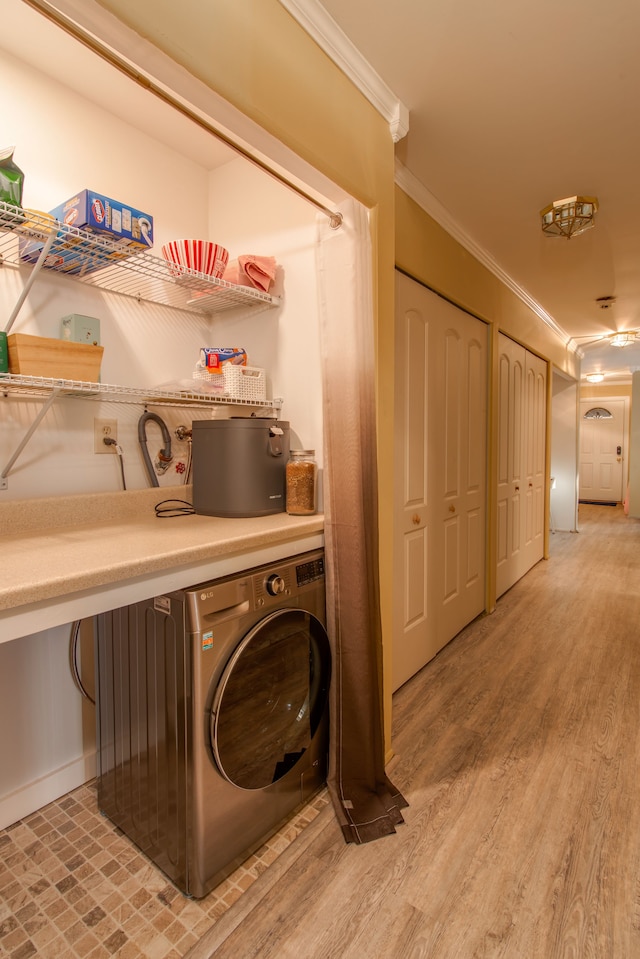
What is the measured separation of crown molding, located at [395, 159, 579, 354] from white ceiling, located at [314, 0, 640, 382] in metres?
0.03

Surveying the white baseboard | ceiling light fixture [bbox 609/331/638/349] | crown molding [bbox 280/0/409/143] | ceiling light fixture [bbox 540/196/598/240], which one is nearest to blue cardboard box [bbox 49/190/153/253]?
crown molding [bbox 280/0/409/143]

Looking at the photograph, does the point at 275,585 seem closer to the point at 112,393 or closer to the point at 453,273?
the point at 112,393

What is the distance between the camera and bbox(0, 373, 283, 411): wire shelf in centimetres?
124

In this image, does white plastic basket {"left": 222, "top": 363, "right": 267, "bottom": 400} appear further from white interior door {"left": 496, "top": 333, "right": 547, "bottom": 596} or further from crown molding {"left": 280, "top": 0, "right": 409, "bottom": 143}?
white interior door {"left": 496, "top": 333, "right": 547, "bottom": 596}

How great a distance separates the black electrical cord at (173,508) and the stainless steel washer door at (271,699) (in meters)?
0.56

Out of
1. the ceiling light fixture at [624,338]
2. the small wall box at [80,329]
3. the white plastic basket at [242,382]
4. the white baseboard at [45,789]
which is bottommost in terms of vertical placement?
the white baseboard at [45,789]

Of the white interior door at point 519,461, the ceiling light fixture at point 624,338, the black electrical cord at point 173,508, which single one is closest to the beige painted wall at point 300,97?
the black electrical cord at point 173,508

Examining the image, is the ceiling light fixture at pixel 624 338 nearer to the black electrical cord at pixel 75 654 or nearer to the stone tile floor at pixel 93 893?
the stone tile floor at pixel 93 893

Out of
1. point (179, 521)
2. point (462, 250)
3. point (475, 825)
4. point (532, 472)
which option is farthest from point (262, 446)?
point (532, 472)

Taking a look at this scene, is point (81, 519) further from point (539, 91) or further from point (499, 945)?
point (539, 91)

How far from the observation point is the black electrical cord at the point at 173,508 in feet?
5.50

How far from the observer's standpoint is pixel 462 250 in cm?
272

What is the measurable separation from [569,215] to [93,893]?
3233 mm

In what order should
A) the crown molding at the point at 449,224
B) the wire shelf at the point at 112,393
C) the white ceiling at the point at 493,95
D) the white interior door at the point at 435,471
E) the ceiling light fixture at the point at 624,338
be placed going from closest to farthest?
1. the wire shelf at the point at 112,393
2. the white ceiling at the point at 493,95
3. the crown molding at the point at 449,224
4. the white interior door at the point at 435,471
5. the ceiling light fixture at the point at 624,338
